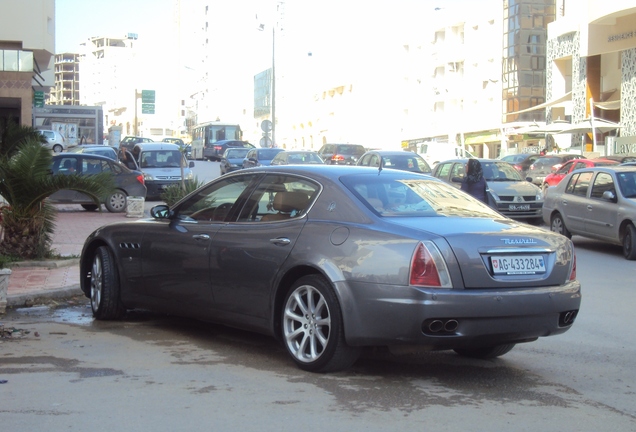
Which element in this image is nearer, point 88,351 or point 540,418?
point 540,418

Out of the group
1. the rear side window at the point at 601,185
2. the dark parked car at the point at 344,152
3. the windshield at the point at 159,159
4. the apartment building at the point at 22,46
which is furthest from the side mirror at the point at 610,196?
the apartment building at the point at 22,46

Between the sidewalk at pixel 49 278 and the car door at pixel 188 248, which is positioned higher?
the car door at pixel 188 248

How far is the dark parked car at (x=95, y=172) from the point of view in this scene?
23203 mm

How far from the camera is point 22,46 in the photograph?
44.0 meters

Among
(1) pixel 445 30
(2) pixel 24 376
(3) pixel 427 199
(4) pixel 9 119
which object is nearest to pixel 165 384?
(2) pixel 24 376

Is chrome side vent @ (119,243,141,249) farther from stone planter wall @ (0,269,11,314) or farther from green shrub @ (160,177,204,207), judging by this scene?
green shrub @ (160,177,204,207)

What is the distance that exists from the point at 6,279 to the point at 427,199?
4.41 metres

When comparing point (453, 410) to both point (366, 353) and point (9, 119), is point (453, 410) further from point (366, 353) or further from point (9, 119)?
point (9, 119)

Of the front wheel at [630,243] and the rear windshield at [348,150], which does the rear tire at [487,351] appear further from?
the rear windshield at [348,150]

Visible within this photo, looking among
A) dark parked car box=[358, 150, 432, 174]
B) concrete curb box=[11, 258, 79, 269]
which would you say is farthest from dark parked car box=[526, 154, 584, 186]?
concrete curb box=[11, 258, 79, 269]

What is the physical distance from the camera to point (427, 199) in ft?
21.6

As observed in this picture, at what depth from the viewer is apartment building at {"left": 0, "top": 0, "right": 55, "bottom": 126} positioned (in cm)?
4197

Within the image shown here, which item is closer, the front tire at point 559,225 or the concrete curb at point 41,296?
the concrete curb at point 41,296

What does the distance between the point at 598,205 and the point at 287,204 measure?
1024 centimetres
